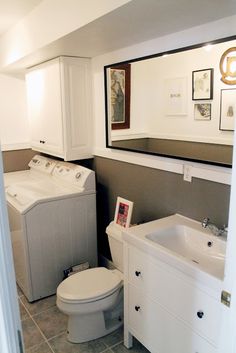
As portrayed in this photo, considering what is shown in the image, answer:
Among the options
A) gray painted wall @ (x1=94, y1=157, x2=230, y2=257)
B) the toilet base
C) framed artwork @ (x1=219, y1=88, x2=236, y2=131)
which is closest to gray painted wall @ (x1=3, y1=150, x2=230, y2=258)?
gray painted wall @ (x1=94, y1=157, x2=230, y2=257)

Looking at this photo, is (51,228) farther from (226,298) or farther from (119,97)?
(226,298)

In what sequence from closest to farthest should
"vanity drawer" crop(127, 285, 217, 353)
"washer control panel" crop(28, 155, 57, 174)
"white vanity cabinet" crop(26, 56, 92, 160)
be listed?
"vanity drawer" crop(127, 285, 217, 353) → "white vanity cabinet" crop(26, 56, 92, 160) → "washer control panel" crop(28, 155, 57, 174)

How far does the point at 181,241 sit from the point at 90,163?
4.67ft

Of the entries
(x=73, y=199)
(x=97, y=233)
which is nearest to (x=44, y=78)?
(x=73, y=199)

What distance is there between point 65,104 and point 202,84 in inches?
49.2

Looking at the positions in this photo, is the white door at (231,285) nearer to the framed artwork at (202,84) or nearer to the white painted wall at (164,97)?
the white painted wall at (164,97)

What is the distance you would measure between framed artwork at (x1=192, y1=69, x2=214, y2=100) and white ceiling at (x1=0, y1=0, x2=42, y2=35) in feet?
4.22

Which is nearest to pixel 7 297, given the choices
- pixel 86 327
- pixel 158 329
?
pixel 158 329

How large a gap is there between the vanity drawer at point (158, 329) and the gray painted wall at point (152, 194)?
631 millimetres

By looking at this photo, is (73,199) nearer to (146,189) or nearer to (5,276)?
(146,189)

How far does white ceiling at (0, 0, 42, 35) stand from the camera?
225 centimetres

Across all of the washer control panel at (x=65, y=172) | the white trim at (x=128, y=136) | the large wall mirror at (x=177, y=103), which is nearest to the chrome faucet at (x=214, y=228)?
the large wall mirror at (x=177, y=103)

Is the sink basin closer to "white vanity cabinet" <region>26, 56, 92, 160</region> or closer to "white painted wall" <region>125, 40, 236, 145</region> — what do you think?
"white painted wall" <region>125, 40, 236, 145</region>

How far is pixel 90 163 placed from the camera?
10.2 ft
